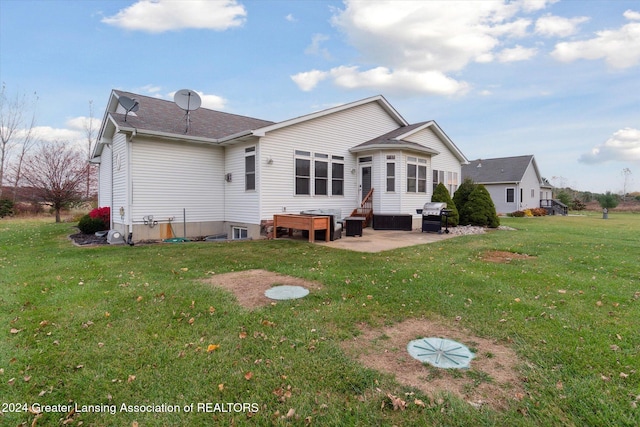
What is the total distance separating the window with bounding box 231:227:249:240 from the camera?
11.6m

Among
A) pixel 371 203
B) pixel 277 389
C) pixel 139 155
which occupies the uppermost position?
pixel 139 155

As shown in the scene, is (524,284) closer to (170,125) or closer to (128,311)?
(128,311)

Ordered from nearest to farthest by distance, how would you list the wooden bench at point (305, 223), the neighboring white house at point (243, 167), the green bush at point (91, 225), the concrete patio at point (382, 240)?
the concrete patio at point (382, 240), the wooden bench at point (305, 223), the neighboring white house at point (243, 167), the green bush at point (91, 225)

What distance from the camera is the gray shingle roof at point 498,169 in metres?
28.4

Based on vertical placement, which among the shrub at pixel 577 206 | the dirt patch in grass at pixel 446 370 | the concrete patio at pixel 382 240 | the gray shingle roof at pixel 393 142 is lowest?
the dirt patch in grass at pixel 446 370

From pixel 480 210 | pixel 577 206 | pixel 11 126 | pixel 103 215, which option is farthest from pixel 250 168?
pixel 577 206

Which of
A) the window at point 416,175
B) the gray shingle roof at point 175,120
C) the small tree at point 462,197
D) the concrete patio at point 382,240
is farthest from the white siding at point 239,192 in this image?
the small tree at point 462,197

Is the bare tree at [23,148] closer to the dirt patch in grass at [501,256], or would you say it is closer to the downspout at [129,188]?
the downspout at [129,188]

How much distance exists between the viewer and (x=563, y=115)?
1769 cm

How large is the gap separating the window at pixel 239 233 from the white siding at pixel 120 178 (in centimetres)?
342

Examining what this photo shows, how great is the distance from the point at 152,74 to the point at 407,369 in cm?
1796

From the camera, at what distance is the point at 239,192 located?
11.7m

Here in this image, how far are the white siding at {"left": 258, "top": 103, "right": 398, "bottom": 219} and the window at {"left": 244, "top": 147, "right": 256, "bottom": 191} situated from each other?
49 cm

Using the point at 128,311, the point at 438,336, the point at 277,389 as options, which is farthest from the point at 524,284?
the point at 128,311
